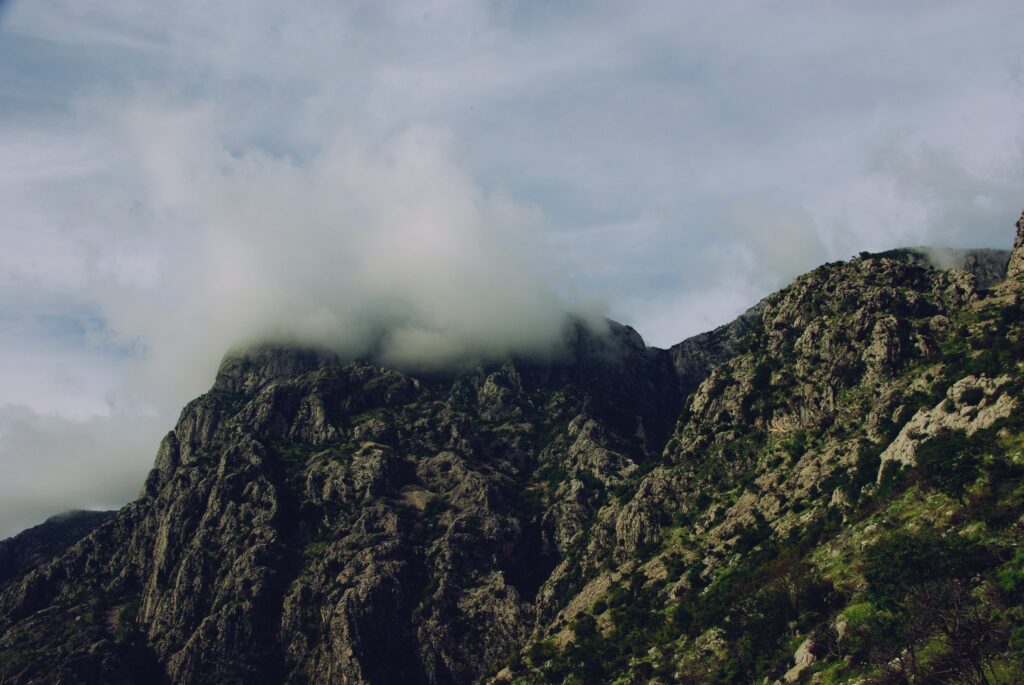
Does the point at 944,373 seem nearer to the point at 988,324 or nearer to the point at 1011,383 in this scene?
the point at 988,324

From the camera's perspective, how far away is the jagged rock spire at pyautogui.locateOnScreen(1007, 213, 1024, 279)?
465ft

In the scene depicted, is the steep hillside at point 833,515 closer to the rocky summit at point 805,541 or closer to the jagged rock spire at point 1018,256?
the rocky summit at point 805,541

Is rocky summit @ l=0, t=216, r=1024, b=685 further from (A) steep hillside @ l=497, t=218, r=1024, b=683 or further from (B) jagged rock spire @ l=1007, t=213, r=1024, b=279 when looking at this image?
(B) jagged rock spire @ l=1007, t=213, r=1024, b=279

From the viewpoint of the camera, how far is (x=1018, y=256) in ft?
Answer: 472

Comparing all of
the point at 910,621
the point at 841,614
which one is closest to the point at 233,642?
the point at 841,614

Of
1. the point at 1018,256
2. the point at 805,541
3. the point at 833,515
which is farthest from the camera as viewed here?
the point at 1018,256

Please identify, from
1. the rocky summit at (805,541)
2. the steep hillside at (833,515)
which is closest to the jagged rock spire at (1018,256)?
the rocky summit at (805,541)

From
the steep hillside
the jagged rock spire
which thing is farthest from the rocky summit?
the jagged rock spire

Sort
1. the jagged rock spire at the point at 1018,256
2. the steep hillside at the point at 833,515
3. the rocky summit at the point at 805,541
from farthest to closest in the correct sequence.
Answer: the jagged rock spire at the point at 1018,256 < the rocky summit at the point at 805,541 < the steep hillside at the point at 833,515

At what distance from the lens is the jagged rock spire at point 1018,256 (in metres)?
142

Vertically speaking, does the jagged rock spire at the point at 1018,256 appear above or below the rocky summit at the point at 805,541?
above

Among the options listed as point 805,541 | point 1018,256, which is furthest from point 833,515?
point 1018,256

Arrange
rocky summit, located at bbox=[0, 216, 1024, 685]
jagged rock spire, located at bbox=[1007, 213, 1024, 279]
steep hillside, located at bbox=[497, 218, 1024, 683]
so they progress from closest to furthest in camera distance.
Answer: steep hillside, located at bbox=[497, 218, 1024, 683] < rocky summit, located at bbox=[0, 216, 1024, 685] < jagged rock spire, located at bbox=[1007, 213, 1024, 279]

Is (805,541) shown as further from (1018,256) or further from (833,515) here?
(1018,256)
